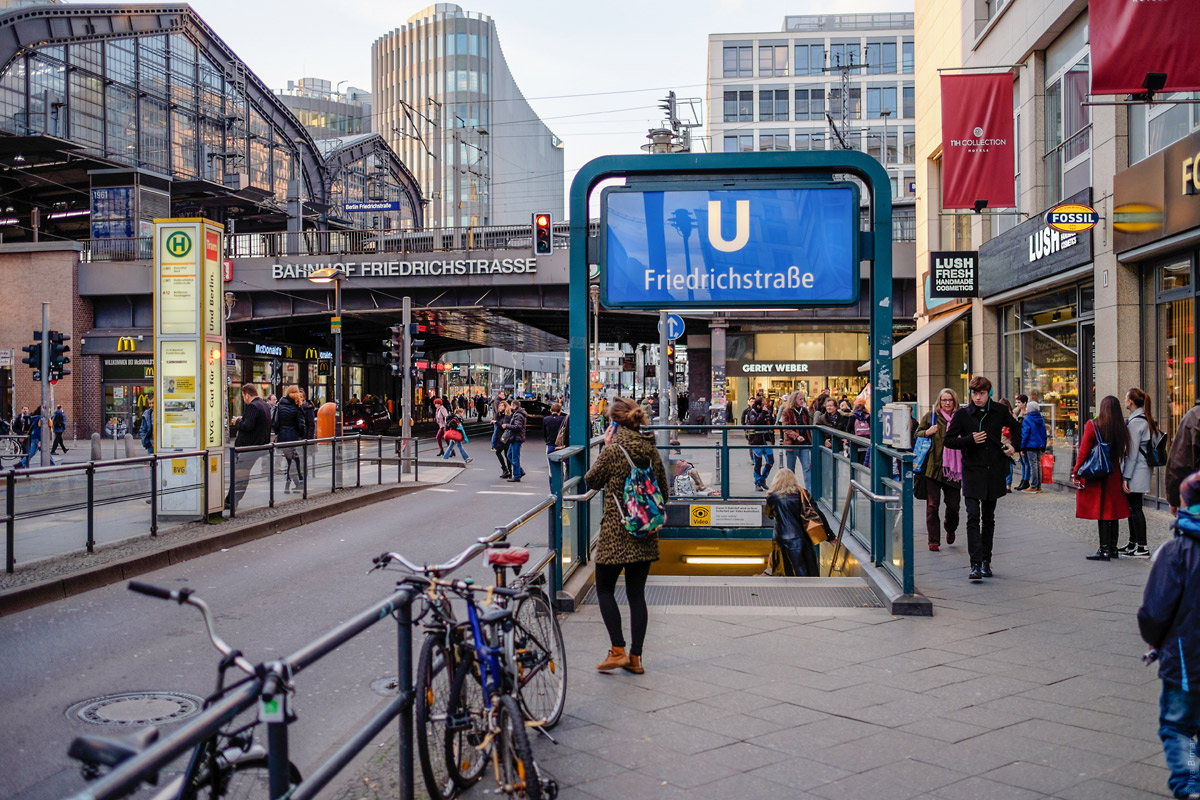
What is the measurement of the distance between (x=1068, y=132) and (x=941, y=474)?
9.10 meters

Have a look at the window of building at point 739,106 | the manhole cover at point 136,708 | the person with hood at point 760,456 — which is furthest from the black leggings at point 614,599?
the window of building at point 739,106

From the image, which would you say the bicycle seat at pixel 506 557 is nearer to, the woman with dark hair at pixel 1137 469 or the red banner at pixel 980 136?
the woman with dark hair at pixel 1137 469

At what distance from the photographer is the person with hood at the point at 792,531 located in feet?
35.2

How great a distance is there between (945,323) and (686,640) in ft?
60.4

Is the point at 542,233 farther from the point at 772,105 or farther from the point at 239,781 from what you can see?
the point at 772,105

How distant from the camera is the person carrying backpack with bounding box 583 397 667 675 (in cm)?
602

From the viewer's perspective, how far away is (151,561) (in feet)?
33.8

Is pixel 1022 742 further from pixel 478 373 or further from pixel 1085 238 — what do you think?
pixel 478 373

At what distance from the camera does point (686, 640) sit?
272 inches

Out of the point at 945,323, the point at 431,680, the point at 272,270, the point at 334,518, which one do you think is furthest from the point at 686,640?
the point at 272,270

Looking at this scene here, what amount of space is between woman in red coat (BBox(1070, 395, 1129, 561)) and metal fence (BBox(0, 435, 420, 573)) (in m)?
10.1

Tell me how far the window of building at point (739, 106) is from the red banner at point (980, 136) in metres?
53.1

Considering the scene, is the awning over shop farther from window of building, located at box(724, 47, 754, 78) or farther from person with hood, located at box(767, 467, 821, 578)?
window of building, located at box(724, 47, 754, 78)

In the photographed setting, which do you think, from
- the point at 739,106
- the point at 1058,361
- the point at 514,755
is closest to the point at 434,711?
the point at 514,755
